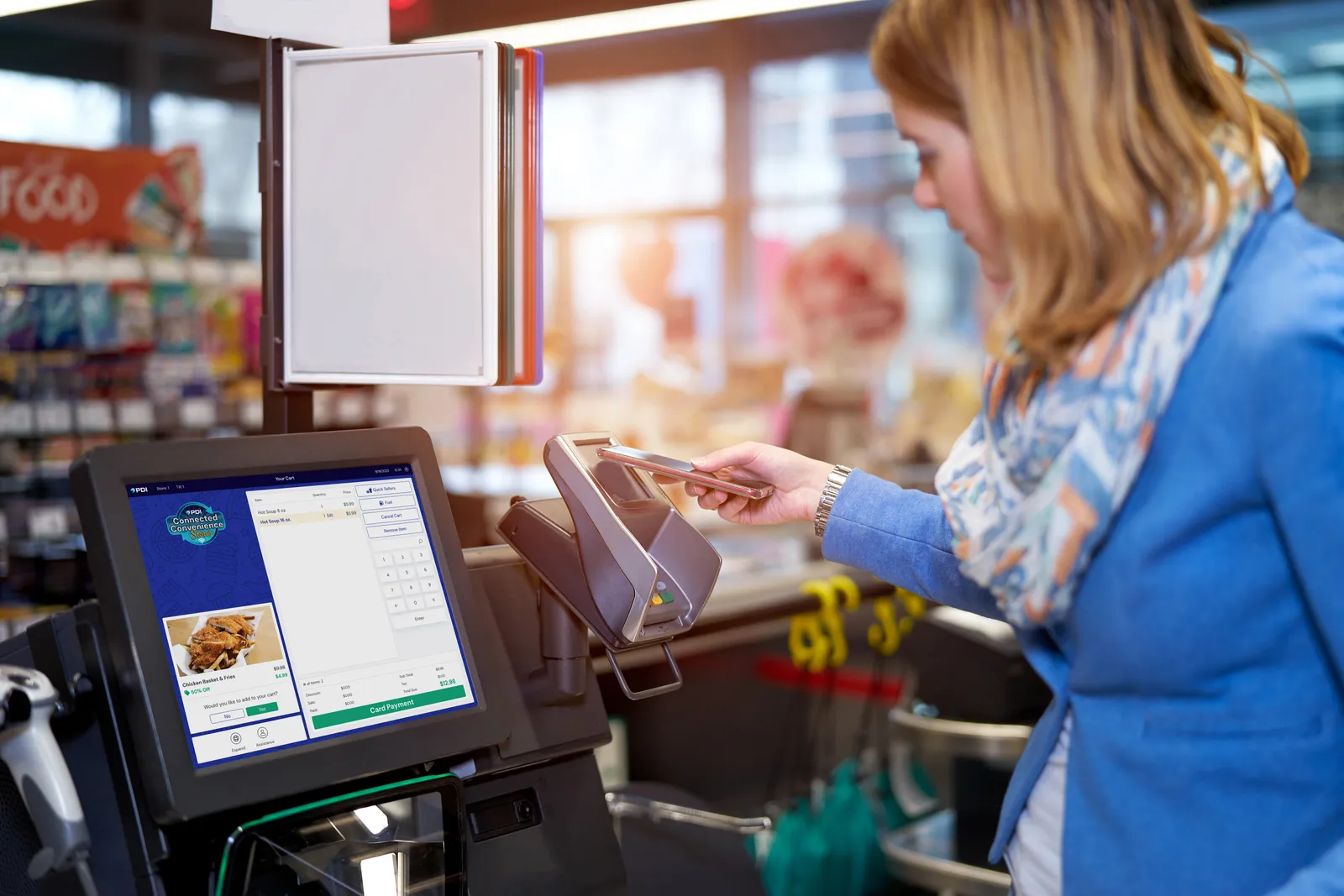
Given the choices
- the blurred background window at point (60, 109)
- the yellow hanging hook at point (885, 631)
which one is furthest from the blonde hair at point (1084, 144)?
the blurred background window at point (60, 109)

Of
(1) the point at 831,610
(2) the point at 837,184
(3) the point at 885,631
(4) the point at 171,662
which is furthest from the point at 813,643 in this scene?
(2) the point at 837,184

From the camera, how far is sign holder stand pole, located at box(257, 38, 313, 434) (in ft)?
4.30

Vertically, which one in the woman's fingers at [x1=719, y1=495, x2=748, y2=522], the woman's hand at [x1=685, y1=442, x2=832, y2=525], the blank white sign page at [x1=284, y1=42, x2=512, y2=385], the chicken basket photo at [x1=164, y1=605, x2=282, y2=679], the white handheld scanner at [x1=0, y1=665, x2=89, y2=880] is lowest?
the white handheld scanner at [x1=0, y1=665, x2=89, y2=880]

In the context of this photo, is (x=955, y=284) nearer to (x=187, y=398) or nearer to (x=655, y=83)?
(x=655, y=83)

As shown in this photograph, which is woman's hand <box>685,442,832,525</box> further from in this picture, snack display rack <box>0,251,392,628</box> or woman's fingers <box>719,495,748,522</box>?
snack display rack <box>0,251,392,628</box>

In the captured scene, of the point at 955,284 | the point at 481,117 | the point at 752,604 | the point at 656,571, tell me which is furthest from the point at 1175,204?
the point at 955,284

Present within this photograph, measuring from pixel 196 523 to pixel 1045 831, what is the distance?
0.79 metres

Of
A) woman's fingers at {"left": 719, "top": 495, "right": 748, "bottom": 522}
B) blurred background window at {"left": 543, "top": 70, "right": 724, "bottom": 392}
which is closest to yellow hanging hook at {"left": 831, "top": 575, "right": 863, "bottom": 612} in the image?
woman's fingers at {"left": 719, "top": 495, "right": 748, "bottom": 522}

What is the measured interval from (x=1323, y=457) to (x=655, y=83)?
831 cm

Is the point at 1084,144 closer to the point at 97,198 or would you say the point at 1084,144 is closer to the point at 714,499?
the point at 714,499

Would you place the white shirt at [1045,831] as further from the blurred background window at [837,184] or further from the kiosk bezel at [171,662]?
the blurred background window at [837,184]

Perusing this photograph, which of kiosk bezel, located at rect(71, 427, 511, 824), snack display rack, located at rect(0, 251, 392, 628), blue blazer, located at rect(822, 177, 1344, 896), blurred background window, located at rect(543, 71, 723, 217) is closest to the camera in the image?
blue blazer, located at rect(822, 177, 1344, 896)

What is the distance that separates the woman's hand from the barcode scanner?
0.70 m

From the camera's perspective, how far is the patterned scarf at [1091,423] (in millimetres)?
863
